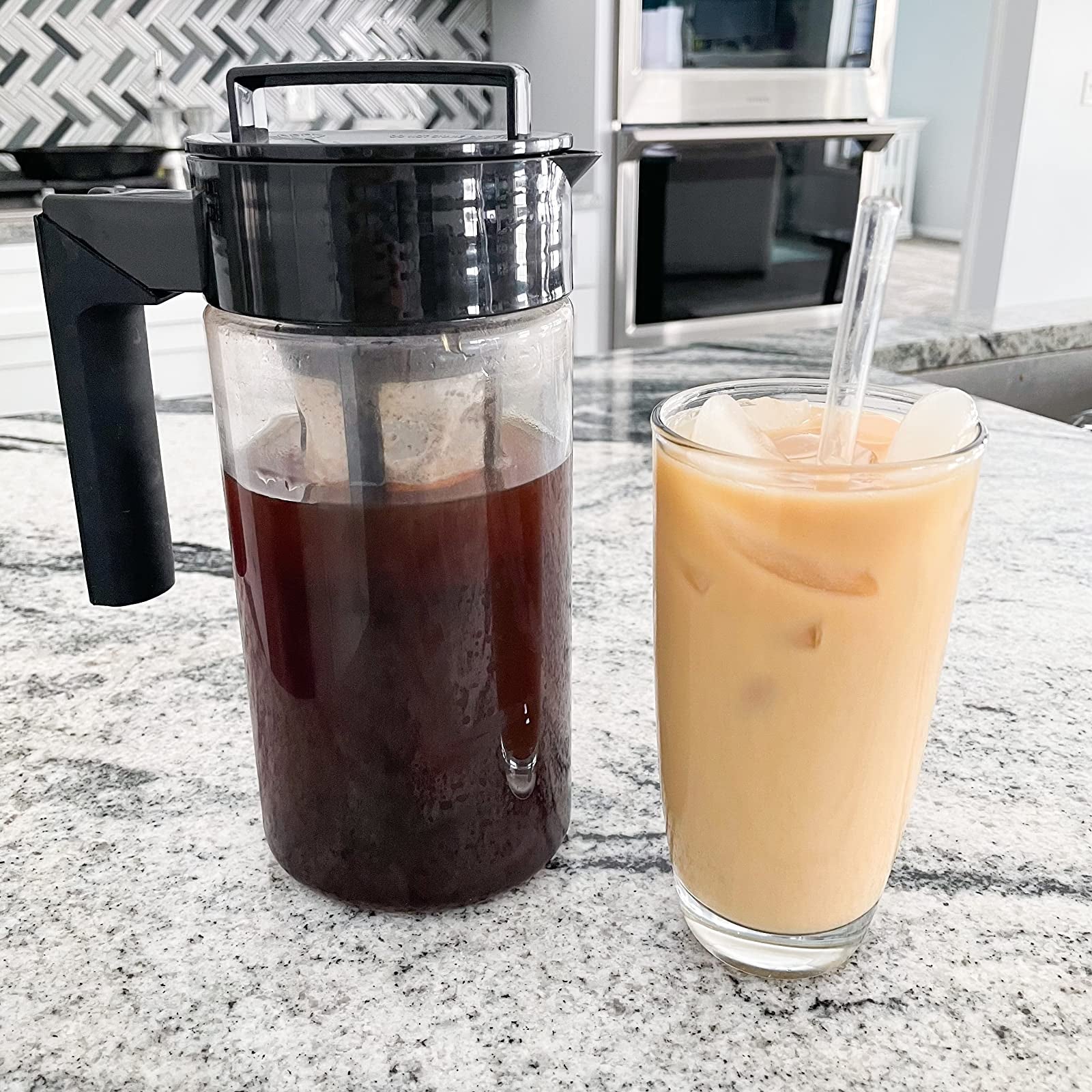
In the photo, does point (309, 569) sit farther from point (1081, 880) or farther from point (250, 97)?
point (1081, 880)

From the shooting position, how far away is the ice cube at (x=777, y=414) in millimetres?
399

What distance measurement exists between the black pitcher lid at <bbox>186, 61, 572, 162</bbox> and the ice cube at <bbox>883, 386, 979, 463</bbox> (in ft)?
0.50

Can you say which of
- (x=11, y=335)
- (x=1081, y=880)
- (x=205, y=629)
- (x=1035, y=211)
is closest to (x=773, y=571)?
(x=1081, y=880)

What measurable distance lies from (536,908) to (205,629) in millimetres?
320

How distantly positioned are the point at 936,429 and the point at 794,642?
3.4 inches

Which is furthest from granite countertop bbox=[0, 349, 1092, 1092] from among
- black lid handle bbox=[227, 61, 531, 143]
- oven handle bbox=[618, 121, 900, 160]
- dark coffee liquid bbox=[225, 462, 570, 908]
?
oven handle bbox=[618, 121, 900, 160]

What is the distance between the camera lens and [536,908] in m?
0.41

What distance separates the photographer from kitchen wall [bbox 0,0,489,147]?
245 cm

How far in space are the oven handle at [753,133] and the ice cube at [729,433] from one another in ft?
6.73

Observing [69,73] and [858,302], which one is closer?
[858,302]

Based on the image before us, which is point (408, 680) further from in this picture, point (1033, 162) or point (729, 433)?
point (1033, 162)

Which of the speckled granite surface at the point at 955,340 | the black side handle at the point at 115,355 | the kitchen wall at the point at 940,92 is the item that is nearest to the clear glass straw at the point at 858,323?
the black side handle at the point at 115,355

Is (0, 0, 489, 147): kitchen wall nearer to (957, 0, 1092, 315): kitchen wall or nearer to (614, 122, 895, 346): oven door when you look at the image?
(614, 122, 895, 346): oven door

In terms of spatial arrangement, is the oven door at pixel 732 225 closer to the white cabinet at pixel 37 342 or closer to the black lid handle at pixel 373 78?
the white cabinet at pixel 37 342
